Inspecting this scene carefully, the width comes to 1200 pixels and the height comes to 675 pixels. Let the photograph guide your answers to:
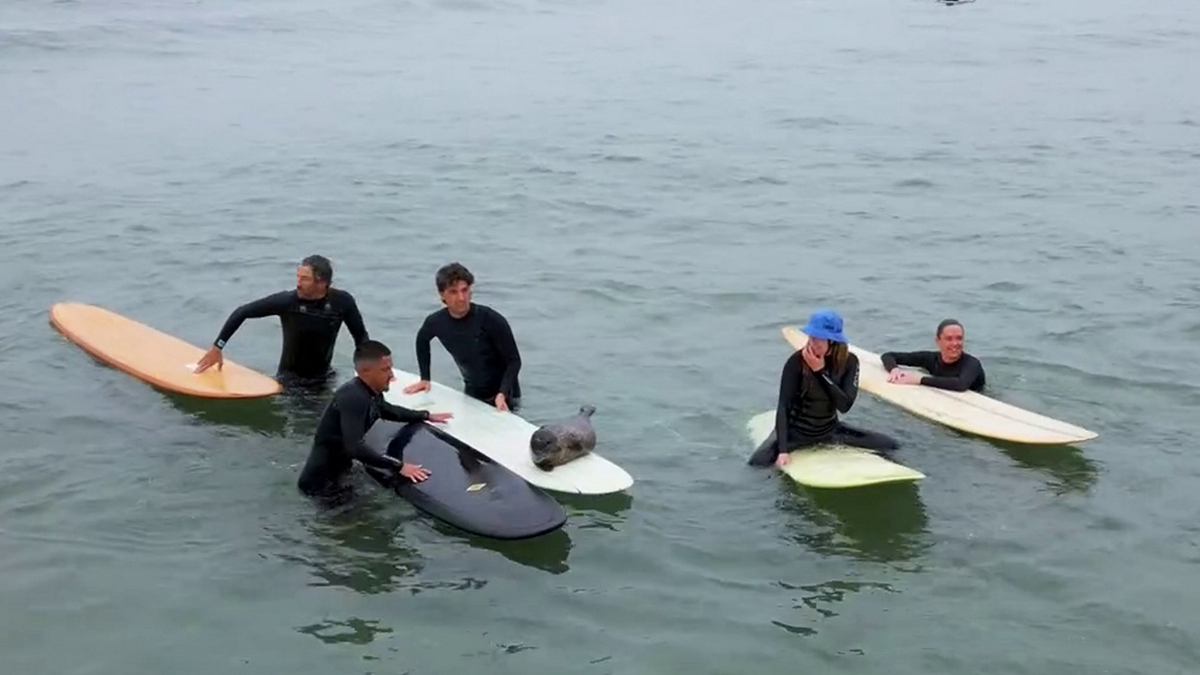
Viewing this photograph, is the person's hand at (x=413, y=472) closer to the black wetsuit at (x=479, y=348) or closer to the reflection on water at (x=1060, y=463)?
the black wetsuit at (x=479, y=348)

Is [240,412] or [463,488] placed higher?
[463,488]

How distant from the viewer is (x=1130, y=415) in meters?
11.1

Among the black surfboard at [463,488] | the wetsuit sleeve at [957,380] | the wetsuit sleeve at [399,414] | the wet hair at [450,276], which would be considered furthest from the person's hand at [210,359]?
the wetsuit sleeve at [957,380]

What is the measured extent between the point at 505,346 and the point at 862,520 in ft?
10.1

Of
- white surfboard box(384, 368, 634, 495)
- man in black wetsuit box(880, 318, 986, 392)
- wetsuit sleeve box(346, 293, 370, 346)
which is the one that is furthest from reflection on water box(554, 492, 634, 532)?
man in black wetsuit box(880, 318, 986, 392)

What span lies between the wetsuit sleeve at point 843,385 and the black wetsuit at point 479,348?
2.46 m

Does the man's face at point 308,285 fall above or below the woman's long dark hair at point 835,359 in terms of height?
above

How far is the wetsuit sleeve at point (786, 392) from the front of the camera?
9.34 meters

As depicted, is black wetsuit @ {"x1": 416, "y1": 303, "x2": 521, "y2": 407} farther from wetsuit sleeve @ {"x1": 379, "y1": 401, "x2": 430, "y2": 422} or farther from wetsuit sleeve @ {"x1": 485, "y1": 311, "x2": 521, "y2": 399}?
wetsuit sleeve @ {"x1": 379, "y1": 401, "x2": 430, "y2": 422}

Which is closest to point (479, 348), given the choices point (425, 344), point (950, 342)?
point (425, 344)

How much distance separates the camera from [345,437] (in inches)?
332

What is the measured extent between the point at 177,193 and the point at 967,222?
11547mm

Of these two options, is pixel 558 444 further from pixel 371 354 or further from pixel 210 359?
pixel 210 359

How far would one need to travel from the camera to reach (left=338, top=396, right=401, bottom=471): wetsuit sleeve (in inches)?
332
